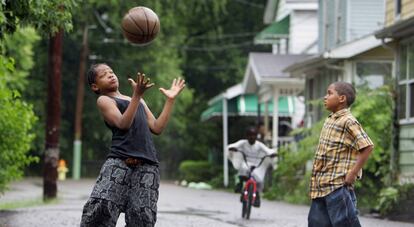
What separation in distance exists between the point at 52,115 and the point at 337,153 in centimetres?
1519

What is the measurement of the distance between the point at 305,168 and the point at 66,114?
2293cm

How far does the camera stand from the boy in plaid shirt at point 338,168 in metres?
8.77

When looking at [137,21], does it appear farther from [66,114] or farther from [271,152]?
[66,114]

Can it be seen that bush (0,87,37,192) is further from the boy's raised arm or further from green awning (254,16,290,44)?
green awning (254,16,290,44)

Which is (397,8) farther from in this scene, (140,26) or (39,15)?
(140,26)

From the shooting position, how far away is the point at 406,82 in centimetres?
2130

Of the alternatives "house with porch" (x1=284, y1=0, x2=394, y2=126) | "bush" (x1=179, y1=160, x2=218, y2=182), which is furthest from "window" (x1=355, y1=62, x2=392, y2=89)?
"bush" (x1=179, y1=160, x2=218, y2=182)

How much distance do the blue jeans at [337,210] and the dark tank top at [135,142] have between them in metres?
1.64

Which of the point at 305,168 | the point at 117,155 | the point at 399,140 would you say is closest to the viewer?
the point at 117,155

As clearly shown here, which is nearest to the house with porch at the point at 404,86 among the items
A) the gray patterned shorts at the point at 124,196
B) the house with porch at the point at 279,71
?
the house with porch at the point at 279,71

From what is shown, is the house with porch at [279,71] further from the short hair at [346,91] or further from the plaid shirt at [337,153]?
the plaid shirt at [337,153]

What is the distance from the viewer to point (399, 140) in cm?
2144

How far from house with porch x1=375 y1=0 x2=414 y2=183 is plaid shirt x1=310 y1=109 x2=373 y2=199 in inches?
453

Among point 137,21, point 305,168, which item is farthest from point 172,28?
point 137,21
